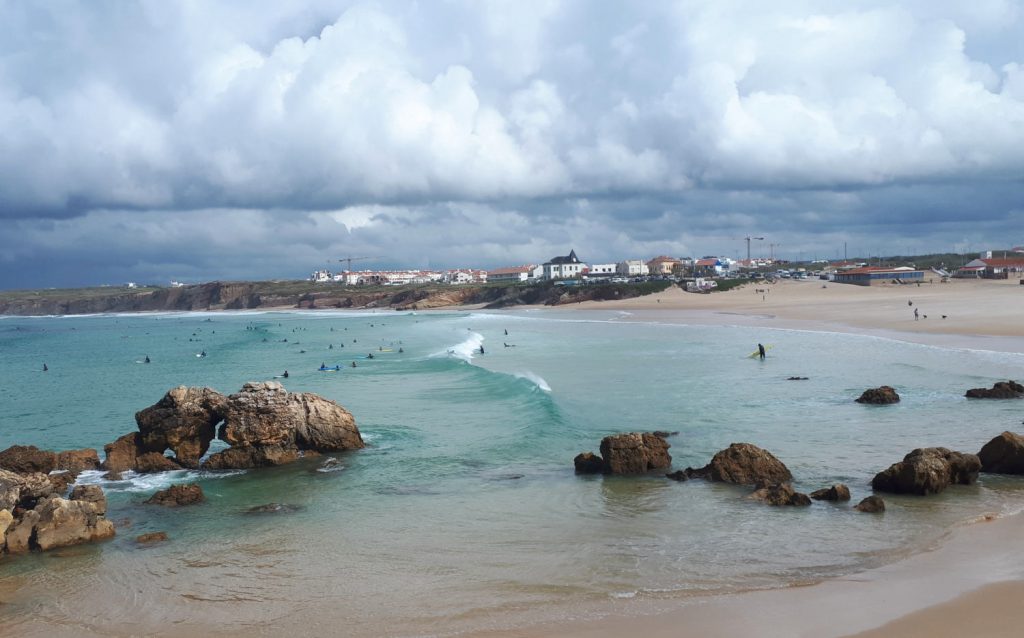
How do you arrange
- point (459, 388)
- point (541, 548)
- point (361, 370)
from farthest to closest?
point (361, 370) → point (459, 388) → point (541, 548)

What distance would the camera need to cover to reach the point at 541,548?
45.4ft

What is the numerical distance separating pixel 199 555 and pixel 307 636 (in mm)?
4976

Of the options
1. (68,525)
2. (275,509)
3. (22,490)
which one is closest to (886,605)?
(275,509)

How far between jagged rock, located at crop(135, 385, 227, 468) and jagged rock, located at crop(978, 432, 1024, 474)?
1991cm

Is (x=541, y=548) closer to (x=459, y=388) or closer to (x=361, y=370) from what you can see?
(x=459, y=388)

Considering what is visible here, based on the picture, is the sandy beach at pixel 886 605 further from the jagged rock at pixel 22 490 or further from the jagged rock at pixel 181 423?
the jagged rock at pixel 181 423

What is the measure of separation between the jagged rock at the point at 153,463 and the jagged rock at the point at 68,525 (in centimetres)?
614

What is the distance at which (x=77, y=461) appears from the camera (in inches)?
860

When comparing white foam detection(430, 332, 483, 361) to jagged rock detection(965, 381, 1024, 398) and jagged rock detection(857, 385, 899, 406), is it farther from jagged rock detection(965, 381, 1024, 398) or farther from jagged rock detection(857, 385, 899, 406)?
jagged rock detection(965, 381, 1024, 398)

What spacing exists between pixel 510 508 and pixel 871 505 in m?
7.23

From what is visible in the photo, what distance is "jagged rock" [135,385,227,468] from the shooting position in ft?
72.8

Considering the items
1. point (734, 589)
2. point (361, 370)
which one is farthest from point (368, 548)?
point (361, 370)

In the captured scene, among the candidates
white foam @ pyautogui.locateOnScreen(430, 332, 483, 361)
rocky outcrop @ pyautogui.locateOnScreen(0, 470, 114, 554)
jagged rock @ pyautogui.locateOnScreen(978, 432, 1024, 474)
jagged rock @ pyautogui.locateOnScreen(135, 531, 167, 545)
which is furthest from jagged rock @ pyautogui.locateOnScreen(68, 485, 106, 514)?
white foam @ pyautogui.locateOnScreen(430, 332, 483, 361)

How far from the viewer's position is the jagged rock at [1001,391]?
26156 millimetres
